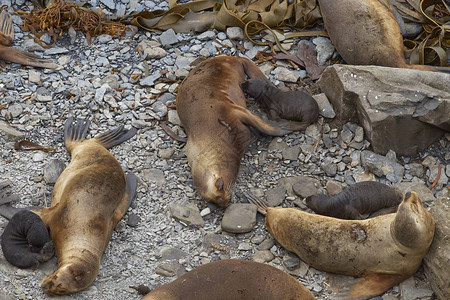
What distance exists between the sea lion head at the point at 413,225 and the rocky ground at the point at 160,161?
372 mm

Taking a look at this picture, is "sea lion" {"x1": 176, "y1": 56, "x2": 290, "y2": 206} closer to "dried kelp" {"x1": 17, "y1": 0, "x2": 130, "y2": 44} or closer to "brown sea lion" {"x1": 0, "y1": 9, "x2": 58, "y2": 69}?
"dried kelp" {"x1": 17, "y1": 0, "x2": 130, "y2": 44}

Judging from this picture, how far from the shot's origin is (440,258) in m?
5.12

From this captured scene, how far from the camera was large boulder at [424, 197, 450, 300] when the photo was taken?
5.06 m

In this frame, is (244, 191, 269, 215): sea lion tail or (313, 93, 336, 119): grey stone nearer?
(244, 191, 269, 215): sea lion tail

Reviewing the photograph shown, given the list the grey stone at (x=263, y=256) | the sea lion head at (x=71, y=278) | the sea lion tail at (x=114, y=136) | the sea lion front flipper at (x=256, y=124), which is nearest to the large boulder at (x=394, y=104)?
the sea lion front flipper at (x=256, y=124)

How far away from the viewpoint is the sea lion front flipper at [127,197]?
19.1 feet

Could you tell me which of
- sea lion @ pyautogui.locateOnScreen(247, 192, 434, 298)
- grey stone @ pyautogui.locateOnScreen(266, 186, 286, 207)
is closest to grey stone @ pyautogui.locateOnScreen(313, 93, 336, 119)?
grey stone @ pyautogui.locateOnScreen(266, 186, 286, 207)

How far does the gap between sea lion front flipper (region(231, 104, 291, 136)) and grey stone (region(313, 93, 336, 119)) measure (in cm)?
39

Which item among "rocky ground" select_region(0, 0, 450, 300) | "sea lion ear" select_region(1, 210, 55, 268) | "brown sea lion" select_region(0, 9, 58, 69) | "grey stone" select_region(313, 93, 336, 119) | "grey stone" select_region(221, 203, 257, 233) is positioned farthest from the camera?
"brown sea lion" select_region(0, 9, 58, 69)

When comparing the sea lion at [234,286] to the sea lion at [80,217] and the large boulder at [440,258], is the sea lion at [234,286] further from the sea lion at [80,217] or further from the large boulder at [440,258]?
the large boulder at [440,258]

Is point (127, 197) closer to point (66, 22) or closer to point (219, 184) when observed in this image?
point (219, 184)

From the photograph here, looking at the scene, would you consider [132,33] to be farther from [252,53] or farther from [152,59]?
[252,53]

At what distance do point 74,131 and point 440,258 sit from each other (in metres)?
3.46

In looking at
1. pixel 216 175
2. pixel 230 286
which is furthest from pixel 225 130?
pixel 230 286
